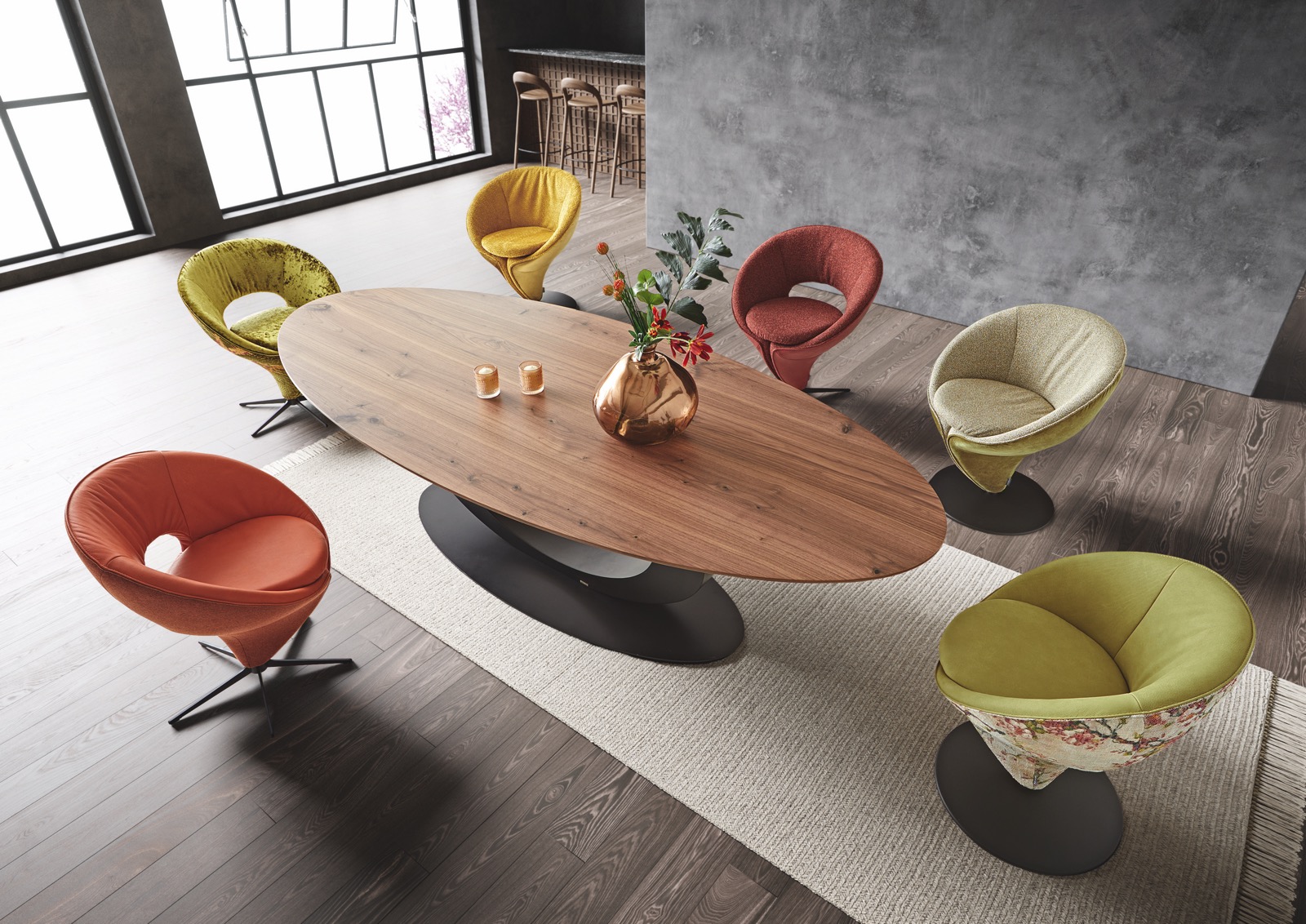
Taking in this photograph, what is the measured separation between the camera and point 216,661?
240cm

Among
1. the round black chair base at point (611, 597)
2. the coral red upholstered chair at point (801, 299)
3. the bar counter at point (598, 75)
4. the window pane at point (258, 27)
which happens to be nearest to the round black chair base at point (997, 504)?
the coral red upholstered chair at point (801, 299)

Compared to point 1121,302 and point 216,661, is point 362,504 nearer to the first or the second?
point 216,661

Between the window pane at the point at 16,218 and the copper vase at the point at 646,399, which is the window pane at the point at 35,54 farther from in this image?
the copper vase at the point at 646,399

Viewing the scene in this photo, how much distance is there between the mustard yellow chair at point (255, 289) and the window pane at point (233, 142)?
2935mm

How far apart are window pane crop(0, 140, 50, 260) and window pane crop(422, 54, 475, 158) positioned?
3300mm

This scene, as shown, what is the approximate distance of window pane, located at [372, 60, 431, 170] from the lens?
6949mm

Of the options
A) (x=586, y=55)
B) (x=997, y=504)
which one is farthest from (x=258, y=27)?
(x=997, y=504)

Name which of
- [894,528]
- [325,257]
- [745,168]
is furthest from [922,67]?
[325,257]

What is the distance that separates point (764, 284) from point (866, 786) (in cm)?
235

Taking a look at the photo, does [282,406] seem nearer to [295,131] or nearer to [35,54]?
[35,54]

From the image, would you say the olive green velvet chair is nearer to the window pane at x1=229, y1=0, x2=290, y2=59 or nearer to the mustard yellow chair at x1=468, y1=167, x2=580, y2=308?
the mustard yellow chair at x1=468, y1=167, x2=580, y2=308

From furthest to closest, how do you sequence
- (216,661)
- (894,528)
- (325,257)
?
(325,257)
(216,661)
(894,528)

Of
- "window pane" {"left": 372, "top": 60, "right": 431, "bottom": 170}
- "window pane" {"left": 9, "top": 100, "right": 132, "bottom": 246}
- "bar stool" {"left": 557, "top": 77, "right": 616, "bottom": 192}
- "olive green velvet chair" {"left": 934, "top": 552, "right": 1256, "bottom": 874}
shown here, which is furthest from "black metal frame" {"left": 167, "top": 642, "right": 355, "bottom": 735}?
"window pane" {"left": 372, "top": 60, "right": 431, "bottom": 170}

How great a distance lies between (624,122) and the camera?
7051 mm
